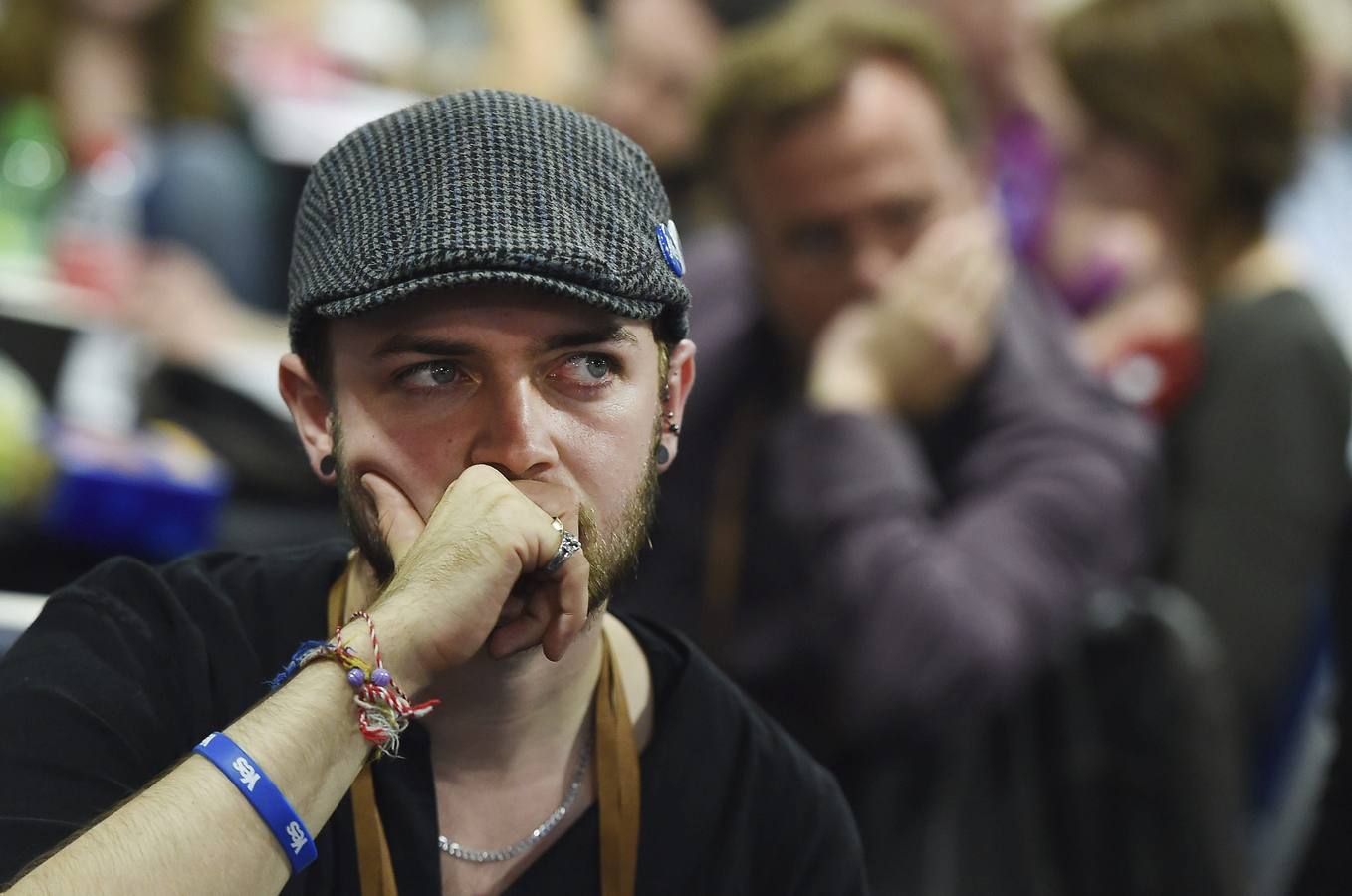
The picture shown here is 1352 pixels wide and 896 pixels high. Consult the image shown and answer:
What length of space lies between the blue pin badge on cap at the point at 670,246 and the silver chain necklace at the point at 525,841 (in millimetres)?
416

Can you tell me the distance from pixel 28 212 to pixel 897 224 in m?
2.14

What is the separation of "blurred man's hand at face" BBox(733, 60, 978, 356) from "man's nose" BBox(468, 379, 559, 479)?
125 centimetres

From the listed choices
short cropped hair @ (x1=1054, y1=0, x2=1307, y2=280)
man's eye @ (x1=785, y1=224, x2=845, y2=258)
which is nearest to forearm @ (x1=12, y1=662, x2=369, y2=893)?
man's eye @ (x1=785, y1=224, x2=845, y2=258)

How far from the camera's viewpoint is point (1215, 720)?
7.58 feet

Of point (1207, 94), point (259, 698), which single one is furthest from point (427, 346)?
point (1207, 94)

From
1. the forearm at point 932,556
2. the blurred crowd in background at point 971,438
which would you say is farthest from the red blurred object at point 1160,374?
the forearm at point 932,556

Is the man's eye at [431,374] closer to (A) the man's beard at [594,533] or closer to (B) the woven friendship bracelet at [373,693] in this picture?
(A) the man's beard at [594,533]

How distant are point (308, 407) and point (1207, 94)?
2.09 meters

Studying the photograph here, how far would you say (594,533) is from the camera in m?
1.26

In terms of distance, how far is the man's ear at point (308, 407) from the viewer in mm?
1317

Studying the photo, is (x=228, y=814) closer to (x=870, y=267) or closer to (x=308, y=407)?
(x=308, y=407)

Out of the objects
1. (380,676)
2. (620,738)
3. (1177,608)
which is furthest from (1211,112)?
(380,676)

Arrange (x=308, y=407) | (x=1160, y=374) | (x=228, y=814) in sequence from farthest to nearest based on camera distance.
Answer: (x=1160, y=374) < (x=308, y=407) < (x=228, y=814)

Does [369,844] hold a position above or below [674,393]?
below
